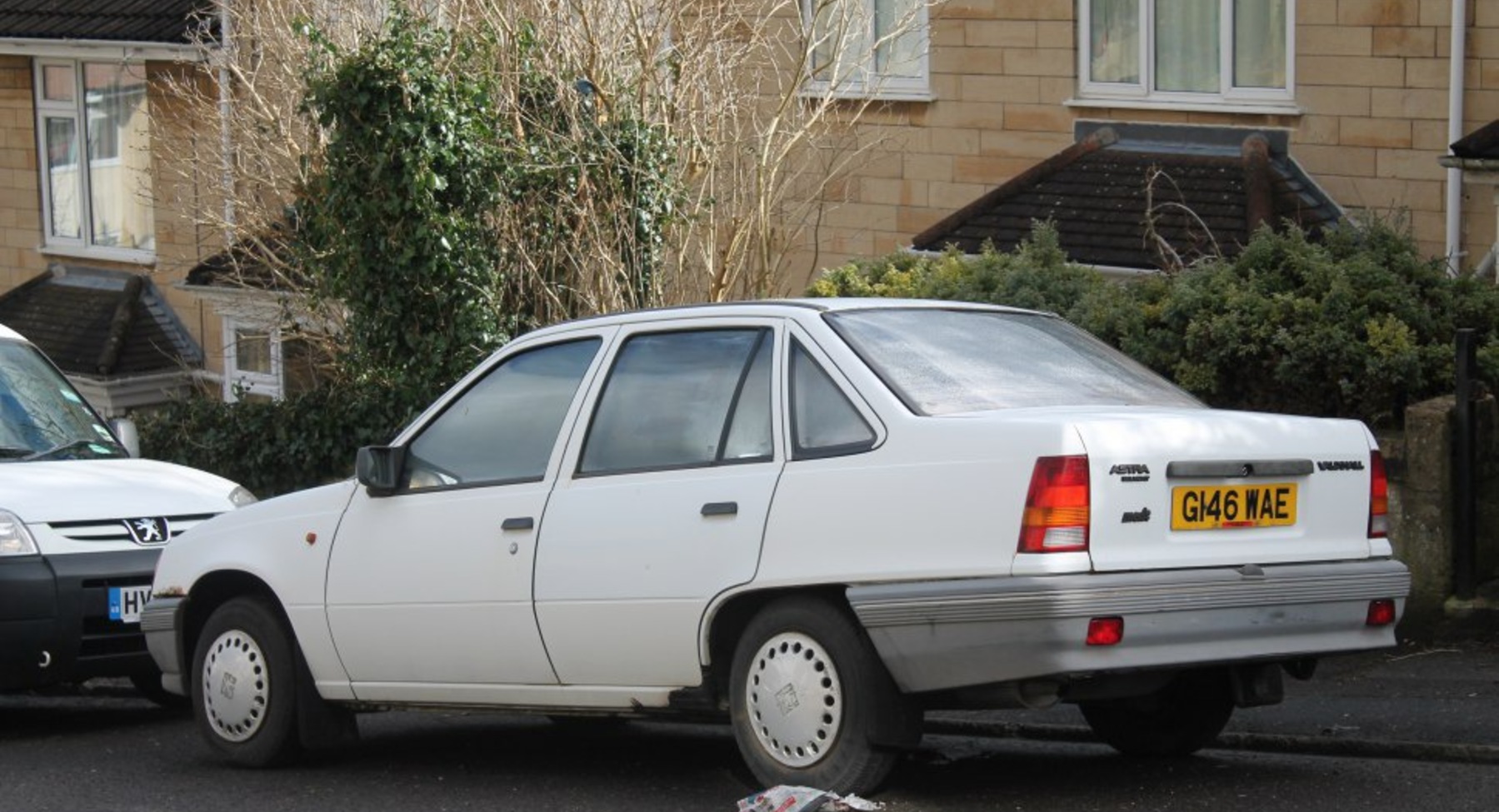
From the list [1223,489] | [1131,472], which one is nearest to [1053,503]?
[1131,472]

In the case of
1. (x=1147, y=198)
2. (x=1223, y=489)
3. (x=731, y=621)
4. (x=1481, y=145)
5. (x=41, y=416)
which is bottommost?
(x=731, y=621)

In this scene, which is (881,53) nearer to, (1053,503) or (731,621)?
(731,621)

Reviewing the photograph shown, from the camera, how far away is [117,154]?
80.8 ft

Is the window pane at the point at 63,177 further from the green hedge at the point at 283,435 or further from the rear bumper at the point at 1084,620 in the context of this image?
the rear bumper at the point at 1084,620

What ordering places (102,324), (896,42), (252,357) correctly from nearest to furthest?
1. (896,42)
2. (252,357)
3. (102,324)

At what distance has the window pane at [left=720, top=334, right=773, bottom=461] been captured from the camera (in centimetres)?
722

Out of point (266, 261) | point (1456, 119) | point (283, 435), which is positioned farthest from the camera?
point (266, 261)

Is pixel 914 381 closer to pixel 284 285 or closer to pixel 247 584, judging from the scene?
pixel 247 584

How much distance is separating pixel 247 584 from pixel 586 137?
572 cm

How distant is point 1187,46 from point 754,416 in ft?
31.6

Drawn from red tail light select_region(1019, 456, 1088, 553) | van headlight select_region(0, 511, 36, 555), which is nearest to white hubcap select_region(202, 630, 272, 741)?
van headlight select_region(0, 511, 36, 555)

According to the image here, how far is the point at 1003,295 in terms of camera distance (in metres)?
11.9

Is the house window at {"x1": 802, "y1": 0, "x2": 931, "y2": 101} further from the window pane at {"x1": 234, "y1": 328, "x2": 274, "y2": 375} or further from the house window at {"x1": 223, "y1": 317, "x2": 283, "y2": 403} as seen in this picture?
the window pane at {"x1": 234, "y1": 328, "x2": 274, "y2": 375}

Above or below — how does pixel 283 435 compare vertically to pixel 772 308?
below
